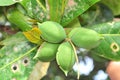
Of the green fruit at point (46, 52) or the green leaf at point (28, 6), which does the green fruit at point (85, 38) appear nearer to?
the green fruit at point (46, 52)

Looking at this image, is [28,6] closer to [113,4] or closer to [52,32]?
[52,32]

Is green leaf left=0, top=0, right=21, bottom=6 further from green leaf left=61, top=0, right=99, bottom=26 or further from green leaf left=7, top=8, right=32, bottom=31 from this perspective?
green leaf left=61, top=0, right=99, bottom=26

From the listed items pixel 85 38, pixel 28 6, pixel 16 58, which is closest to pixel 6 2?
pixel 28 6

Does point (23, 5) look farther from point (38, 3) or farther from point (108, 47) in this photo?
point (108, 47)

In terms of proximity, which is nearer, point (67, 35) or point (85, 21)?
point (67, 35)

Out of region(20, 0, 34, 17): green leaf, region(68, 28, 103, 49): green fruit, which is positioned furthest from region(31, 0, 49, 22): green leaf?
region(68, 28, 103, 49): green fruit

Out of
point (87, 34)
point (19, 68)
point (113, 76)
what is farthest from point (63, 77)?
point (87, 34)
